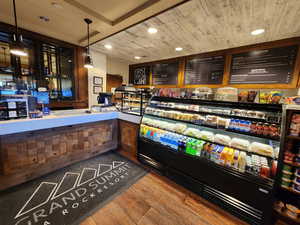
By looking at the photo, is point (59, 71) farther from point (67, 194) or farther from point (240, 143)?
point (240, 143)

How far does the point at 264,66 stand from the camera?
282 centimetres

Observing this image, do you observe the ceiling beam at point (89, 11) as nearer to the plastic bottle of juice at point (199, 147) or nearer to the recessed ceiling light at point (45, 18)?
the recessed ceiling light at point (45, 18)

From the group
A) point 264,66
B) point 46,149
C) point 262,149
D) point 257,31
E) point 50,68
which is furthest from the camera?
point 50,68

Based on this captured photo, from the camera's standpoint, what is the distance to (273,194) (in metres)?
1.34

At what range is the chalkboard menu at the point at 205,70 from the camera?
339 cm

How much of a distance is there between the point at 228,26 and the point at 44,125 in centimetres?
376

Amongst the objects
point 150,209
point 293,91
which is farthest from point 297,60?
point 150,209

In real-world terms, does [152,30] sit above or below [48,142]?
above

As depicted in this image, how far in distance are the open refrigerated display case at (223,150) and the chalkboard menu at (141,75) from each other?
2.77 meters

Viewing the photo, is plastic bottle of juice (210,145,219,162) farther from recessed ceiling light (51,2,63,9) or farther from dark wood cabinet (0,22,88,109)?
dark wood cabinet (0,22,88,109)

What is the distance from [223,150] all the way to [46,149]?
2.96 meters

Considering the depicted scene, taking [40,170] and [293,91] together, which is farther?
[293,91]

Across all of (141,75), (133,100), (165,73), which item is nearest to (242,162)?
(133,100)

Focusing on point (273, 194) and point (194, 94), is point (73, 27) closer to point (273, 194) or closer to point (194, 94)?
point (194, 94)
